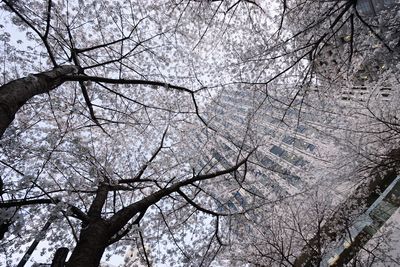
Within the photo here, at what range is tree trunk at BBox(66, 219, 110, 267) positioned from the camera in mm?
3828

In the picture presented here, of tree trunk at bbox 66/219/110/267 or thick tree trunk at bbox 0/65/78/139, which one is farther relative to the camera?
tree trunk at bbox 66/219/110/267

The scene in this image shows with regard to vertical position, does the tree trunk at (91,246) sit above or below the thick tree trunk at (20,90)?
below

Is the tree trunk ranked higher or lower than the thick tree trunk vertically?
lower

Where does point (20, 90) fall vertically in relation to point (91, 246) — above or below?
above

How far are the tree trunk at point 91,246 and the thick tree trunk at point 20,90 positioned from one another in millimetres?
2132

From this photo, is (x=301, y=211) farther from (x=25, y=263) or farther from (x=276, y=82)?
(x=25, y=263)

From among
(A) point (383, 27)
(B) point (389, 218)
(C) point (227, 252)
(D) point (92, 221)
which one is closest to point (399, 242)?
(B) point (389, 218)

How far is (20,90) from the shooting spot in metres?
3.68

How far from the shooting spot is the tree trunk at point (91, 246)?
3.83 metres

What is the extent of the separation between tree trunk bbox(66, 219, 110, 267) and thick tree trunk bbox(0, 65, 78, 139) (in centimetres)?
213

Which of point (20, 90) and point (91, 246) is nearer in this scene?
point (20, 90)

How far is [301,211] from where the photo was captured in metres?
15.5

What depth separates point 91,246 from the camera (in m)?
4.10

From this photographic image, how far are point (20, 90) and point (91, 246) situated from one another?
8.76 ft
